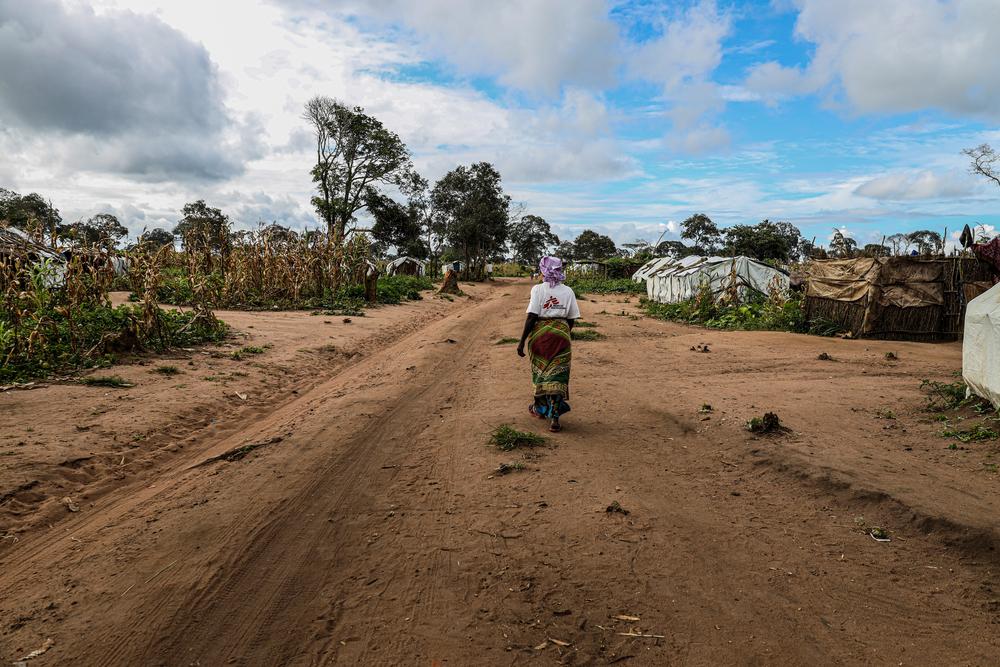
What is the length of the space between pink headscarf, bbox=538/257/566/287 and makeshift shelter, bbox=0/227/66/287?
310 inches

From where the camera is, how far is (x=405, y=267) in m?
47.2

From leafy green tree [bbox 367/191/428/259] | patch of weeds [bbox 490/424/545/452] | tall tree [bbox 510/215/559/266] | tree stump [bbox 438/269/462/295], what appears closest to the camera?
patch of weeds [bbox 490/424/545/452]

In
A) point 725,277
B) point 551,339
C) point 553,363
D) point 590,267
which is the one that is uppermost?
point 590,267

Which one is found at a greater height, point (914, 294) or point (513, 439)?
point (914, 294)

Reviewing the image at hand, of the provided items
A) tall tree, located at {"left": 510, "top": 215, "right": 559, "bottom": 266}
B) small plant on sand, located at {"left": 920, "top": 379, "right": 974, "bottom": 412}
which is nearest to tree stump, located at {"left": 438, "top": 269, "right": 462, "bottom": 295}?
small plant on sand, located at {"left": 920, "top": 379, "right": 974, "bottom": 412}

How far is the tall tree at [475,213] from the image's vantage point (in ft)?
159

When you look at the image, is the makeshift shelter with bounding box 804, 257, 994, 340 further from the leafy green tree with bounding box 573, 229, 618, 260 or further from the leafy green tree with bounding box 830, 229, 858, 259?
the leafy green tree with bounding box 573, 229, 618, 260

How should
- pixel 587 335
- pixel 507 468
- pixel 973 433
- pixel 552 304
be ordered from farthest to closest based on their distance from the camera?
pixel 587 335 → pixel 552 304 → pixel 973 433 → pixel 507 468

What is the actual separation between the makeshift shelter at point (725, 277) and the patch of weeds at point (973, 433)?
14.6m

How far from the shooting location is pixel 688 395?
24.9 ft

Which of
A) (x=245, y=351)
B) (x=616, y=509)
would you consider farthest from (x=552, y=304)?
(x=245, y=351)

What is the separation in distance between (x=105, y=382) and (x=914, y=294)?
16.1 metres

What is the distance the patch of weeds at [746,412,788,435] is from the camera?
18.9 feet

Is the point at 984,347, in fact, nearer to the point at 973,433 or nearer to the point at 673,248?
the point at 973,433
